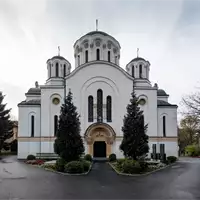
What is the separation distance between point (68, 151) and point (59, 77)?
20.4 metres

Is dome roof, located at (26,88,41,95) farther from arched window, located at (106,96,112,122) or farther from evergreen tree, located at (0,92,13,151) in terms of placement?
arched window, located at (106,96,112,122)

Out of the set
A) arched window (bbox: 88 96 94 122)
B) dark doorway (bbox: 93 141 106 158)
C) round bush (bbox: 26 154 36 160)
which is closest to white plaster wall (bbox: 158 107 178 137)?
dark doorway (bbox: 93 141 106 158)

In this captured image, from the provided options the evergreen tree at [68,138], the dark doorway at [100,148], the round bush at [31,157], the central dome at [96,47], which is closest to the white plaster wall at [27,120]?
the round bush at [31,157]

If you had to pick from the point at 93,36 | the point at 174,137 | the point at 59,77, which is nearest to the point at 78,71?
the point at 59,77

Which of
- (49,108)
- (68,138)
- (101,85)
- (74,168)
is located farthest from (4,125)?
(74,168)

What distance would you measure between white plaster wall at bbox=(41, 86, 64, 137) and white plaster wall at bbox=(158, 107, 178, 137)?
44.6 ft

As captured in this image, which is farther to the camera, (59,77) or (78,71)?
(59,77)

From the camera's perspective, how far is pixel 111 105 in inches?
1519

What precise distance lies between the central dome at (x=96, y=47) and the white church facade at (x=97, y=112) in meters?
2.16

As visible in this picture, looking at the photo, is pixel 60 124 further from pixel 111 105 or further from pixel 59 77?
pixel 59 77

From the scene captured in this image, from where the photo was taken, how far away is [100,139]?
3766 centimetres

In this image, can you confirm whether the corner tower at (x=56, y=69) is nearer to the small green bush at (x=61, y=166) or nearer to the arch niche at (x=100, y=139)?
the arch niche at (x=100, y=139)

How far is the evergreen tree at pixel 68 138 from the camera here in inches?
891

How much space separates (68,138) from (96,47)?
21854 mm
